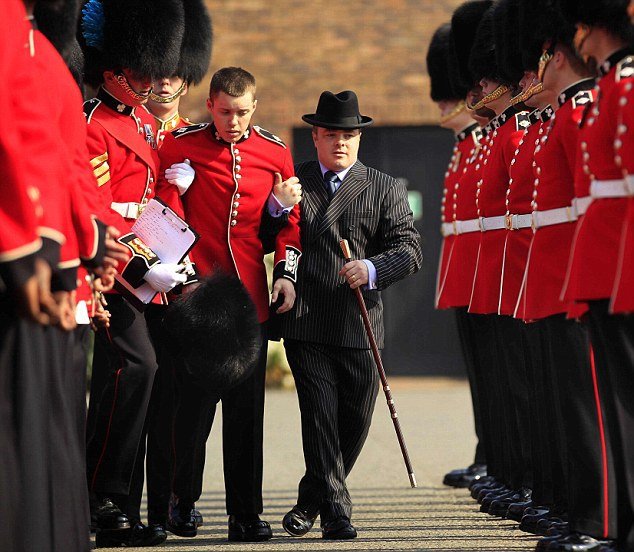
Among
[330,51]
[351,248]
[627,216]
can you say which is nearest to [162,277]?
[351,248]

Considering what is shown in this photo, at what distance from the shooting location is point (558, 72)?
18.1 ft

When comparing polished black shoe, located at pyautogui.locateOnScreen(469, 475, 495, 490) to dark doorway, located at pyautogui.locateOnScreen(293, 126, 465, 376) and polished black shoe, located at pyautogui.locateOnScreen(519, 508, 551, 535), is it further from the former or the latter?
dark doorway, located at pyautogui.locateOnScreen(293, 126, 465, 376)

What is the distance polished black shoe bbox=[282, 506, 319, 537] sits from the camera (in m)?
6.21

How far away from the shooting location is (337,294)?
6.40m

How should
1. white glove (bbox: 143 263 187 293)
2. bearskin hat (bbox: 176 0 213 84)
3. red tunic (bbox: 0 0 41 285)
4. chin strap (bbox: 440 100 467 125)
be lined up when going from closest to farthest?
red tunic (bbox: 0 0 41 285), white glove (bbox: 143 263 187 293), bearskin hat (bbox: 176 0 213 84), chin strap (bbox: 440 100 467 125)

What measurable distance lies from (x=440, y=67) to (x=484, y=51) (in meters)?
1.58

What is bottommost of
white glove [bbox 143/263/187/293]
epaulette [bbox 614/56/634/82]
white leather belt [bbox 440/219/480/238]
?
white glove [bbox 143/263/187/293]

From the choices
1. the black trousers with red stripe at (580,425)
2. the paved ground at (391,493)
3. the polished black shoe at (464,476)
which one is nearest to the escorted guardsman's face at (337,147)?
the black trousers with red stripe at (580,425)

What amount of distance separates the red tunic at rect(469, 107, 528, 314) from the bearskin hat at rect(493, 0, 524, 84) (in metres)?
0.21

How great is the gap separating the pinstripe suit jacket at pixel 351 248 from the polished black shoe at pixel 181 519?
0.86 metres

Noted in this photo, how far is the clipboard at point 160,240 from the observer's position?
5.92 meters

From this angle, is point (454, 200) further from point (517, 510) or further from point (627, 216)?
point (627, 216)

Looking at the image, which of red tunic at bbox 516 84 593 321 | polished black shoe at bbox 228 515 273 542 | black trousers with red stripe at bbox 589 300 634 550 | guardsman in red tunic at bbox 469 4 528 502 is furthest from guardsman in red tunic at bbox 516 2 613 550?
polished black shoe at bbox 228 515 273 542

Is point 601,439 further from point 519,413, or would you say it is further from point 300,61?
point 300,61
